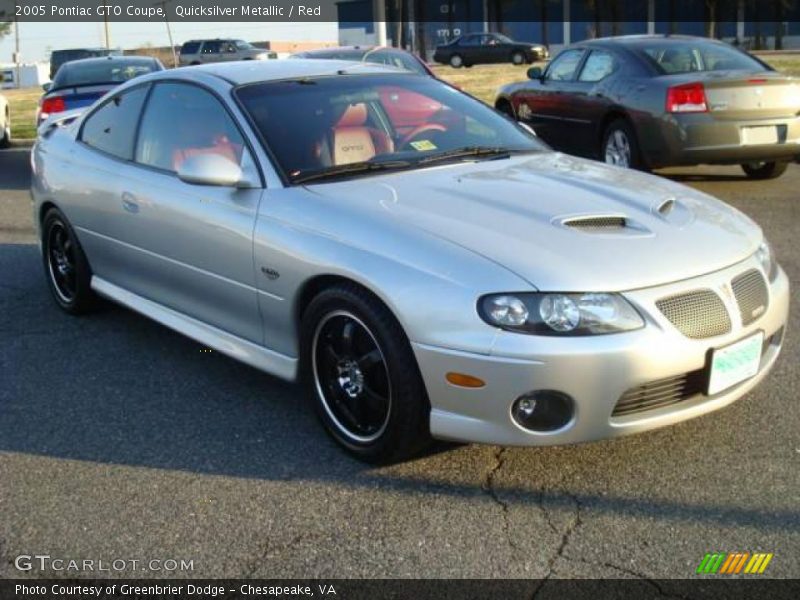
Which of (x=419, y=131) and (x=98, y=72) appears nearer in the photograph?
(x=419, y=131)

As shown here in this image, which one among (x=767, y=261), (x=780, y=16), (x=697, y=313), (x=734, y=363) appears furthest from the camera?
(x=780, y=16)

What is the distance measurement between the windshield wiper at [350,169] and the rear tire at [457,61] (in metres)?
41.3

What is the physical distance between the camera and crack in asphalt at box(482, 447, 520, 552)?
10.5 feet

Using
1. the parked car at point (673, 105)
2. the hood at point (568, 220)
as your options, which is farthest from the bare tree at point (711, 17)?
the hood at point (568, 220)

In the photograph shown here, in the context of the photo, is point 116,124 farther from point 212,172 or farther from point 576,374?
point 576,374

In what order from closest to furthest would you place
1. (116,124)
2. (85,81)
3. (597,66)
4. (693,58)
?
(116,124) → (693,58) → (597,66) → (85,81)

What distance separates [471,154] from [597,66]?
619 centimetres

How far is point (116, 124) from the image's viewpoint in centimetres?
545

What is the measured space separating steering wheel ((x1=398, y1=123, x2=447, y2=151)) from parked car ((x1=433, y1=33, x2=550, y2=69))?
38.7m

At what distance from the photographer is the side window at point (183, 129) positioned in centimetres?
452

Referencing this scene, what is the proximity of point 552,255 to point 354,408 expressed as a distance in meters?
1.02

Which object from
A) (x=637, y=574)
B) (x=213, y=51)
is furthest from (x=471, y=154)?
(x=213, y=51)

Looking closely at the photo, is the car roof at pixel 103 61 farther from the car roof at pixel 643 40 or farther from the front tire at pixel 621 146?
the front tire at pixel 621 146

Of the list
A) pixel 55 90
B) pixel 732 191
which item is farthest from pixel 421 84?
pixel 55 90
